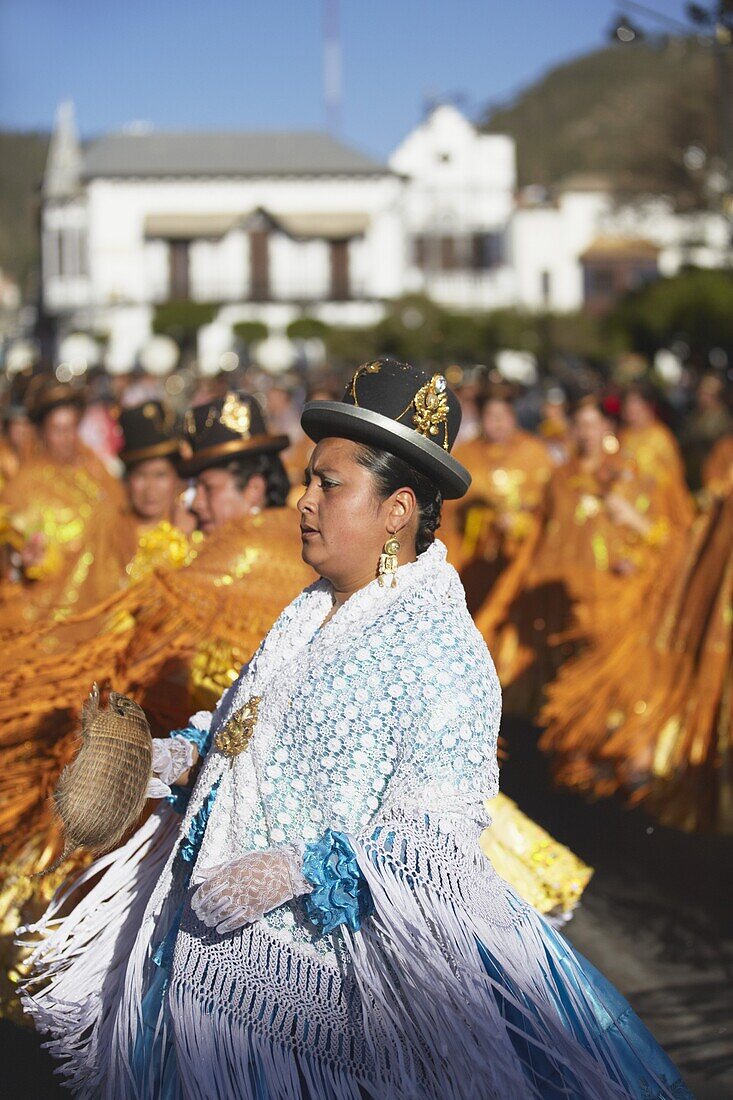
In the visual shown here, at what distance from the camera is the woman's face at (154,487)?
682 cm

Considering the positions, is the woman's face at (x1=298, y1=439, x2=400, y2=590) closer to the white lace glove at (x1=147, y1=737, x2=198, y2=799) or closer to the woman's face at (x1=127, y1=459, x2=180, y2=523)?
the white lace glove at (x1=147, y1=737, x2=198, y2=799)

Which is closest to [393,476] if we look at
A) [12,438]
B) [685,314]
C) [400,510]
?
[400,510]

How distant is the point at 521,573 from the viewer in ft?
32.7

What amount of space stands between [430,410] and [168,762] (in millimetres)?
991

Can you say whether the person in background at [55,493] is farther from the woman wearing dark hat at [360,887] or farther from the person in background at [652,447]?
the woman wearing dark hat at [360,887]

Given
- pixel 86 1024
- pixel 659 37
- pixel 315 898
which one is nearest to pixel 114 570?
pixel 86 1024

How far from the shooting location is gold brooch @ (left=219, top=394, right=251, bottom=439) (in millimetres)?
5016

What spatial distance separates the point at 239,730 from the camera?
3.09 metres

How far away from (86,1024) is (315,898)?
81 centimetres

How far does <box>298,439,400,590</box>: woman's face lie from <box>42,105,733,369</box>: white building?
54242mm

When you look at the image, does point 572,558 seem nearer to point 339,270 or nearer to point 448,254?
point 339,270

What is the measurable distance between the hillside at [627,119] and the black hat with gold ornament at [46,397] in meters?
9.06

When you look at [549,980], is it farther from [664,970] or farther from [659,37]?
[659,37]

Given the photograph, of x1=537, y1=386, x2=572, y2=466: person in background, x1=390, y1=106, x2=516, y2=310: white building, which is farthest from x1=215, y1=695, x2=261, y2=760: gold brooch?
x1=390, y1=106, x2=516, y2=310: white building
